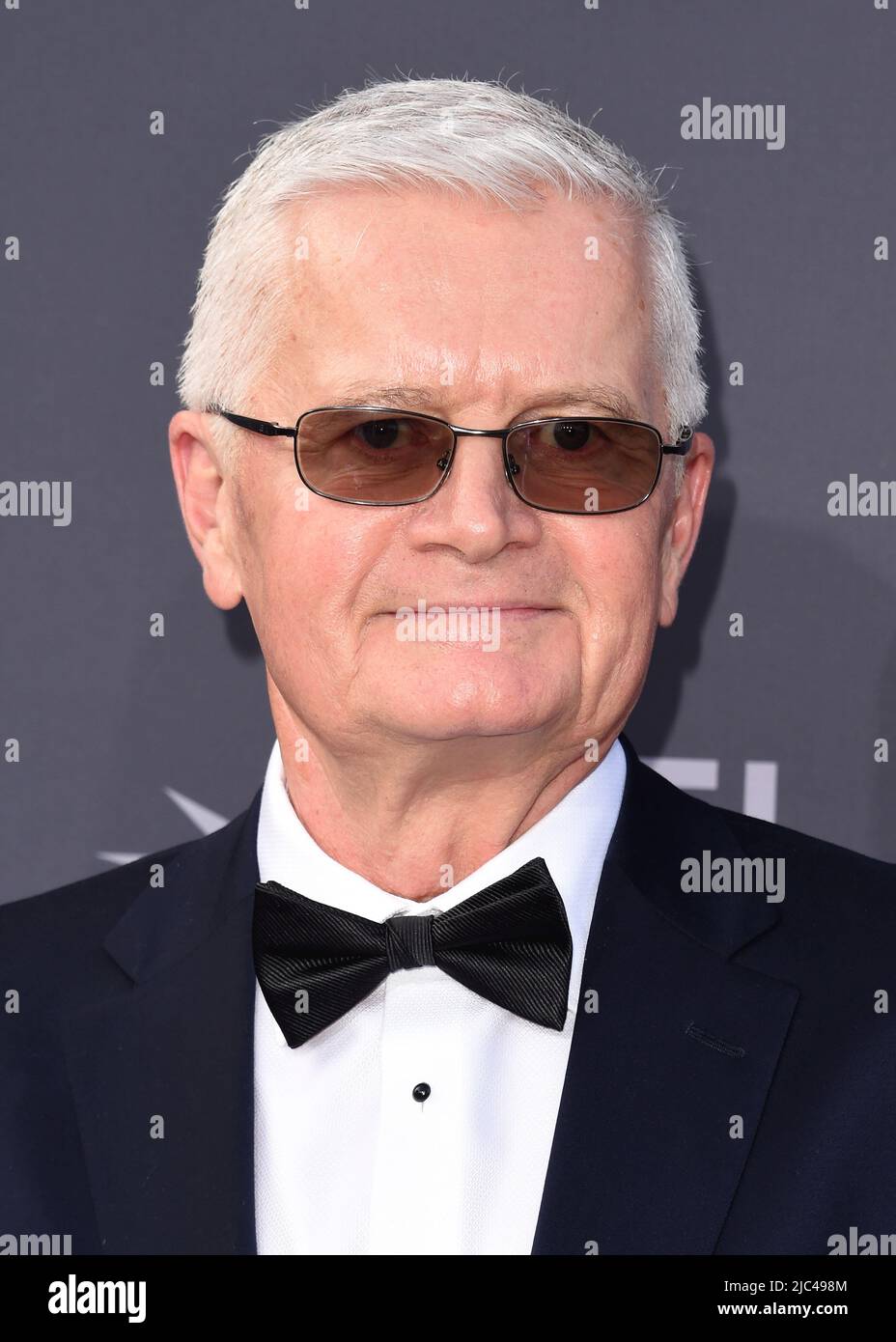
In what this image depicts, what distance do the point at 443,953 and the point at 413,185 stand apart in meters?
1.14

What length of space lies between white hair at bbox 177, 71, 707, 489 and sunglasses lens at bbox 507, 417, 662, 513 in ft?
0.39

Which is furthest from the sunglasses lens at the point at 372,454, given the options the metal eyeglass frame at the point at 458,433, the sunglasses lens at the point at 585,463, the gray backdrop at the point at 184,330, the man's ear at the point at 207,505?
the gray backdrop at the point at 184,330

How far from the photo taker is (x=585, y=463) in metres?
2.28

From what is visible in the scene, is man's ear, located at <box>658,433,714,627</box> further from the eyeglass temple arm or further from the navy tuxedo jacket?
Answer: the eyeglass temple arm

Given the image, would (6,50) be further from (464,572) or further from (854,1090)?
(854,1090)

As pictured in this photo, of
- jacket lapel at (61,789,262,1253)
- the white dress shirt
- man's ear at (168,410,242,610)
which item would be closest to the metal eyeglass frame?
man's ear at (168,410,242,610)

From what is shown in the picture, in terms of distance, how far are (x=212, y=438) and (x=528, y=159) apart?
662 mm

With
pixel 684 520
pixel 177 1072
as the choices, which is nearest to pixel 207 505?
pixel 684 520

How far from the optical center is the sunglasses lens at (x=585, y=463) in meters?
2.24

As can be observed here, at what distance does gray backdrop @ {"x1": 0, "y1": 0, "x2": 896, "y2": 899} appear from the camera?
118 inches

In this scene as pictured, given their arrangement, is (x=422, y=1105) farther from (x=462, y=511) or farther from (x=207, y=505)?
(x=207, y=505)

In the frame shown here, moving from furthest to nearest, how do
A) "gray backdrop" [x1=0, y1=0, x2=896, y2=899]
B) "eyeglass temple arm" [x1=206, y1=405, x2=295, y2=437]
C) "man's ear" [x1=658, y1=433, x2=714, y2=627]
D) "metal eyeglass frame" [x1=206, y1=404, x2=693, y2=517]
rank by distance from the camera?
"gray backdrop" [x1=0, y1=0, x2=896, y2=899] → "man's ear" [x1=658, y1=433, x2=714, y2=627] → "eyeglass temple arm" [x1=206, y1=405, x2=295, y2=437] → "metal eyeglass frame" [x1=206, y1=404, x2=693, y2=517]

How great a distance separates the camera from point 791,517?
3064 mm
